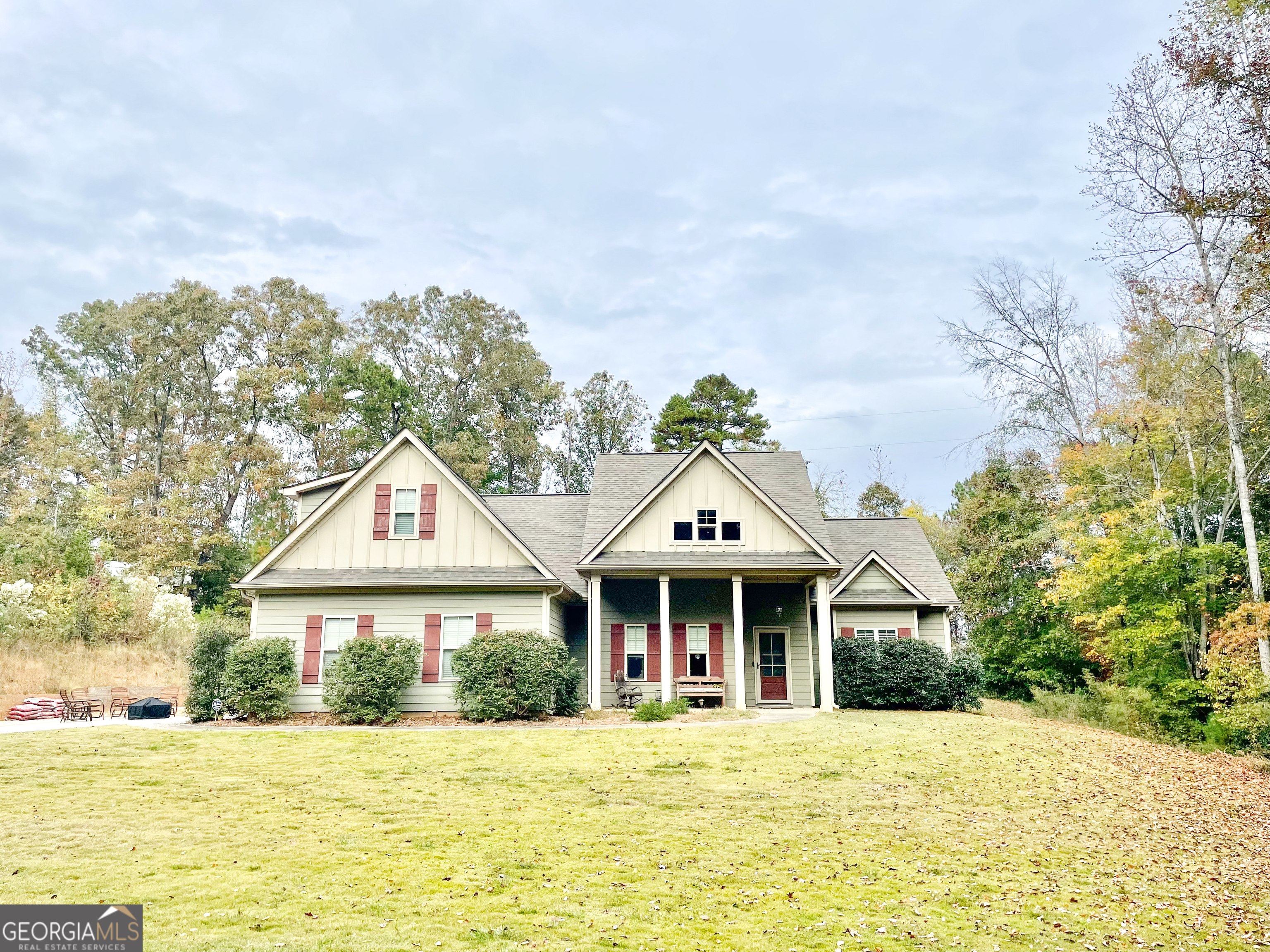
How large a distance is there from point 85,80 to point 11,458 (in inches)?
997

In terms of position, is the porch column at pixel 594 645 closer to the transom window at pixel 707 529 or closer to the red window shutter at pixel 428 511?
the transom window at pixel 707 529

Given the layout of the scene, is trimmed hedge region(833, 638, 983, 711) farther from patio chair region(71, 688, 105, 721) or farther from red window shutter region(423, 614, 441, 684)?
patio chair region(71, 688, 105, 721)

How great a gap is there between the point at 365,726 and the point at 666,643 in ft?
22.7

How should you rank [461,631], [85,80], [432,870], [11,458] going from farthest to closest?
[11,458] < [85,80] < [461,631] < [432,870]

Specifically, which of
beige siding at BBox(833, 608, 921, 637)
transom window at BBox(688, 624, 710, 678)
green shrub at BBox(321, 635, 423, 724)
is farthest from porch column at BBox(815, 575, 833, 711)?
green shrub at BBox(321, 635, 423, 724)

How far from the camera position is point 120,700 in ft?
72.0

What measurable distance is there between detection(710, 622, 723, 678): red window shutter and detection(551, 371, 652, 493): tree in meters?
27.5

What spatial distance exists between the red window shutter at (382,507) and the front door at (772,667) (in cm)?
1019

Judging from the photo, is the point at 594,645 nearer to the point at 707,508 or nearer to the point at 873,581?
the point at 707,508

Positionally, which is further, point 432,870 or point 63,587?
point 63,587

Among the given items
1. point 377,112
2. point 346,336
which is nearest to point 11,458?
point 346,336

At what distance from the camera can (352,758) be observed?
1347 cm

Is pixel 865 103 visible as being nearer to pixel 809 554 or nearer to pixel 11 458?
pixel 809 554

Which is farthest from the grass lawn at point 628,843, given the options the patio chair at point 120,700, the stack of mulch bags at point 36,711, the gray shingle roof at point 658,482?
the gray shingle roof at point 658,482
